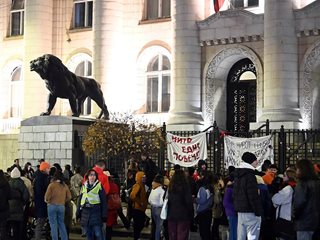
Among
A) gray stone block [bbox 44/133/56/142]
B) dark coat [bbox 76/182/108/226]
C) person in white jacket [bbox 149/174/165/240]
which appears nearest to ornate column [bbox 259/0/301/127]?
gray stone block [bbox 44/133/56/142]

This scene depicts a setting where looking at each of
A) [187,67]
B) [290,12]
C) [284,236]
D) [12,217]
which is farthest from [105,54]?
[284,236]

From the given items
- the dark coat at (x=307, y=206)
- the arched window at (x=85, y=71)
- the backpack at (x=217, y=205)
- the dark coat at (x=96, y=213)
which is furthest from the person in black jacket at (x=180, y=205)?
the arched window at (x=85, y=71)

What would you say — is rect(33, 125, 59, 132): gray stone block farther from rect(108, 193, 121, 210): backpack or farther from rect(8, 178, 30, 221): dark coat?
rect(108, 193, 121, 210): backpack

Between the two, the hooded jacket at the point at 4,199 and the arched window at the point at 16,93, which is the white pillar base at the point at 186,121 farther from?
the hooded jacket at the point at 4,199

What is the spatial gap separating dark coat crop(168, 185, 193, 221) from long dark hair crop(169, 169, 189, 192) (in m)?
0.04

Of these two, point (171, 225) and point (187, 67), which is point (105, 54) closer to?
point (187, 67)

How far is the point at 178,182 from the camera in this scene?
46.6 ft

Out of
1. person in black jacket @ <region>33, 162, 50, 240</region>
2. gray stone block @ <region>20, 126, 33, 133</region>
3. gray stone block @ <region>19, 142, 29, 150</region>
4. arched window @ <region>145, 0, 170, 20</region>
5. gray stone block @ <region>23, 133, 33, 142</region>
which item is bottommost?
person in black jacket @ <region>33, 162, 50, 240</region>

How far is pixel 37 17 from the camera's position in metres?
36.3

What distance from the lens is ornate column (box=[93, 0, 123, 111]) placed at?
33344 millimetres

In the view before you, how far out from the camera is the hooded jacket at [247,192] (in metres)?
12.8

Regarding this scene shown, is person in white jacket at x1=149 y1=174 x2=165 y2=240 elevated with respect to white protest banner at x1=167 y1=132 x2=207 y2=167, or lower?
Result: lower

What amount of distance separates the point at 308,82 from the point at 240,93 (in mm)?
4463

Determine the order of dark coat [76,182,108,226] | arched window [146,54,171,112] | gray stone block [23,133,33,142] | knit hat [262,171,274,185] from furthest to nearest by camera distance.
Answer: arched window [146,54,171,112] → gray stone block [23,133,33,142] → knit hat [262,171,274,185] → dark coat [76,182,108,226]
